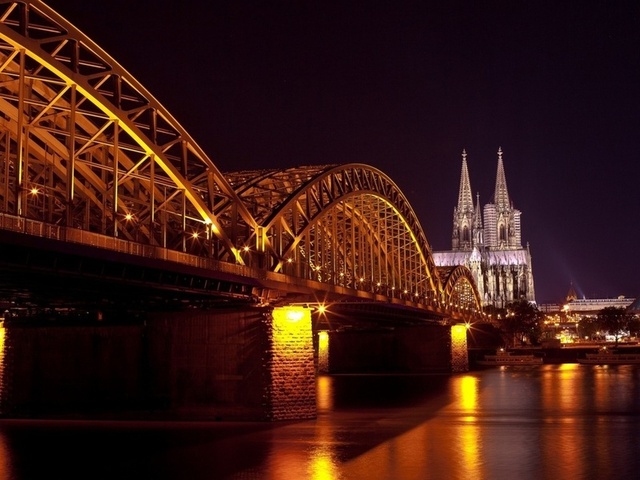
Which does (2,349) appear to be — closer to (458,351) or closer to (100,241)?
(100,241)

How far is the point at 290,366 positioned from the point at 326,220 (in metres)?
35.2

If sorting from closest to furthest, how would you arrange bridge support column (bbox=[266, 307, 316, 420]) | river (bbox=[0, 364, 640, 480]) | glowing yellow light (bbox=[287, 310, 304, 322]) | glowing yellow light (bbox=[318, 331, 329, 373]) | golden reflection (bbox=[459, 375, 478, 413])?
river (bbox=[0, 364, 640, 480]) < bridge support column (bbox=[266, 307, 316, 420]) < glowing yellow light (bbox=[287, 310, 304, 322]) < golden reflection (bbox=[459, 375, 478, 413]) < glowing yellow light (bbox=[318, 331, 329, 373])

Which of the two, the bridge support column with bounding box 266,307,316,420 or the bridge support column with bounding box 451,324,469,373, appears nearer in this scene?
the bridge support column with bounding box 266,307,316,420

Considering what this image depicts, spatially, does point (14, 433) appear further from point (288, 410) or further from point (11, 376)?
point (288, 410)

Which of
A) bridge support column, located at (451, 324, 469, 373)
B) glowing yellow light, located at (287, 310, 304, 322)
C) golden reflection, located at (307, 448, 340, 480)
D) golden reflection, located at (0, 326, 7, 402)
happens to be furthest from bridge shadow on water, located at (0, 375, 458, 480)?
bridge support column, located at (451, 324, 469, 373)

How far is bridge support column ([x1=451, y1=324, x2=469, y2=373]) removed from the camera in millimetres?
117475

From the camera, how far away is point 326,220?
84188 mm

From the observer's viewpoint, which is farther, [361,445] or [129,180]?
[129,180]

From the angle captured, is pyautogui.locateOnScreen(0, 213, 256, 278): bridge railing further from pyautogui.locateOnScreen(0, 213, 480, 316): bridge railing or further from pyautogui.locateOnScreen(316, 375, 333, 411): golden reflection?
pyautogui.locateOnScreen(316, 375, 333, 411): golden reflection

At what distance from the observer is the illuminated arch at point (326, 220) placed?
210 ft

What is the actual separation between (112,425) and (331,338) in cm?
7949

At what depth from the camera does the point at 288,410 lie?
49.8m

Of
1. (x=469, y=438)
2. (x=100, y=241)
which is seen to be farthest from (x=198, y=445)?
(x=469, y=438)

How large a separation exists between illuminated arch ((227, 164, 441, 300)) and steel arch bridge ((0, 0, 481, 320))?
0.58 ft
